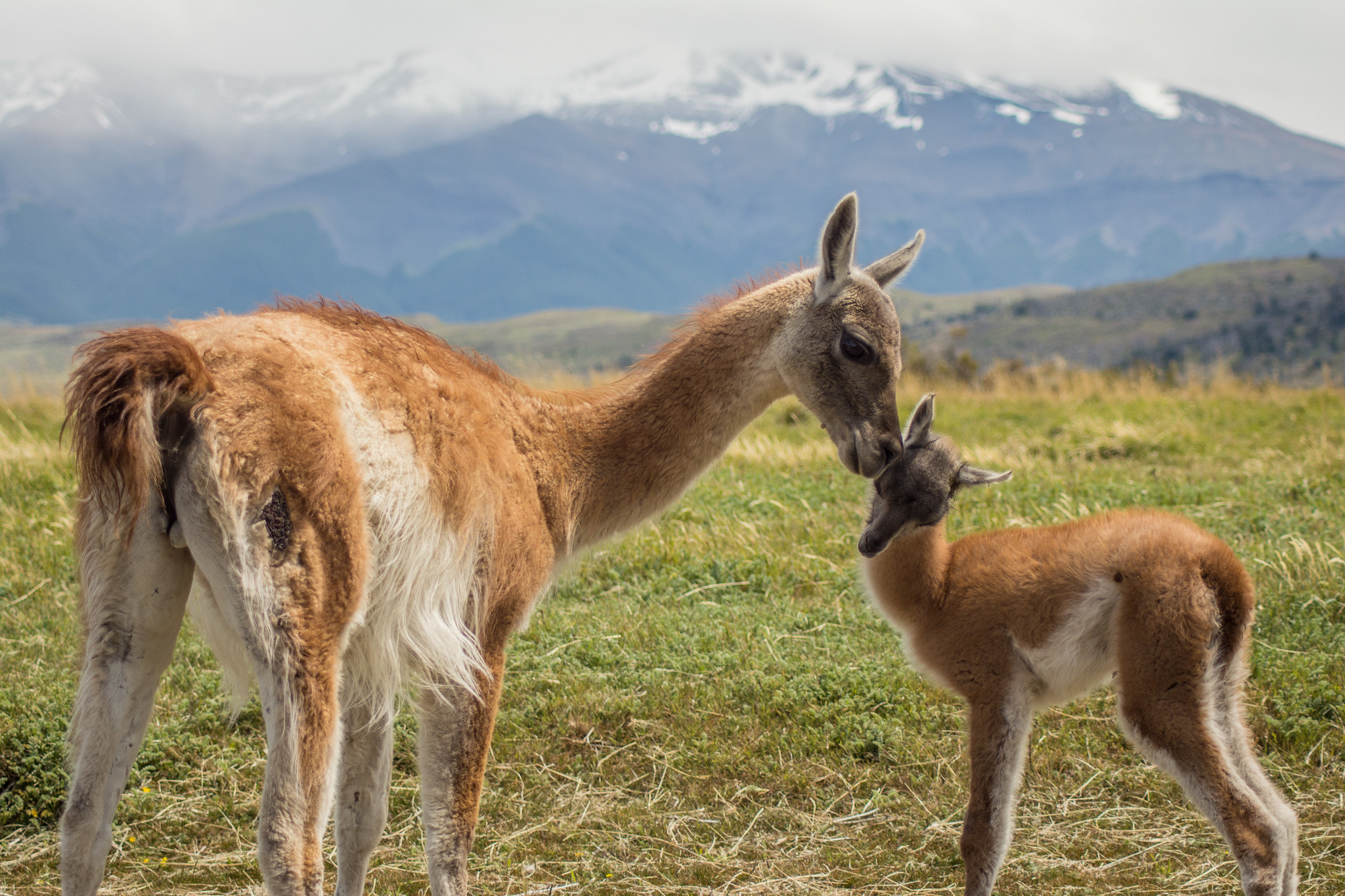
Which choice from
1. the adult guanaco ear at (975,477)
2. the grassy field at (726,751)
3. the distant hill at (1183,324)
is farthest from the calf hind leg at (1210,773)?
the distant hill at (1183,324)

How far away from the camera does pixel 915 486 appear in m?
4.15

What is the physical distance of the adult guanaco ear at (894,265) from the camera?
4328mm

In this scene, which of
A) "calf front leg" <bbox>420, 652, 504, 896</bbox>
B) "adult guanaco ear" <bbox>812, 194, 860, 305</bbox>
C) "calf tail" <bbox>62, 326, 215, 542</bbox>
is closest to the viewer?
"calf tail" <bbox>62, 326, 215, 542</bbox>

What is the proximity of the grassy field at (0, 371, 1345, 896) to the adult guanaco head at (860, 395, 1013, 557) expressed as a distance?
4.00 feet

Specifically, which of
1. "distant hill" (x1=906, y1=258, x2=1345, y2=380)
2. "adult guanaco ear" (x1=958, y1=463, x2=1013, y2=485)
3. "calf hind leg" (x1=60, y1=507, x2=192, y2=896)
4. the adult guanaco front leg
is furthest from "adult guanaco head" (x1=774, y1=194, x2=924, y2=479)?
"distant hill" (x1=906, y1=258, x2=1345, y2=380)

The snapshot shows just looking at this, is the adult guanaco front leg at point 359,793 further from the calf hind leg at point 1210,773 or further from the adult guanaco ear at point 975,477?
the calf hind leg at point 1210,773

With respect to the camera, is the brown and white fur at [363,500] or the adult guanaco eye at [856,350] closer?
the brown and white fur at [363,500]

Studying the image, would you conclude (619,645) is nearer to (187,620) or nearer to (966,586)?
(966,586)

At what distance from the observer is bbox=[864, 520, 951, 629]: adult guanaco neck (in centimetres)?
429

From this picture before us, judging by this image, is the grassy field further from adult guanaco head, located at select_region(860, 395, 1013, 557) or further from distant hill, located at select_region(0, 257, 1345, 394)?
distant hill, located at select_region(0, 257, 1345, 394)

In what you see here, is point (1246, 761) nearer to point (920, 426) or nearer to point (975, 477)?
point (975, 477)

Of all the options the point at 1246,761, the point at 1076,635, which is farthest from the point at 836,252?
the point at 1246,761

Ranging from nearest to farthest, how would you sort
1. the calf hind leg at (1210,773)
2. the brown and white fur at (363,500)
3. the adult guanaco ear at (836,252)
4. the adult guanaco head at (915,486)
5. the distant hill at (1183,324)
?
the brown and white fur at (363,500) → the calf hind leg at (1210,773) → the adult guanaco ear at (836,252) → the adult guanaco head at (915,486) → the distant hill at (1183,324)

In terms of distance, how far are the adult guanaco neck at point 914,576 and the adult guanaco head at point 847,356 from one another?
507 millimetres
